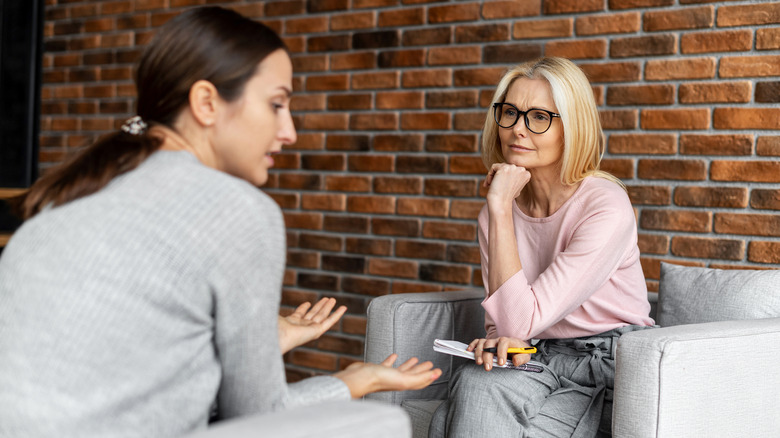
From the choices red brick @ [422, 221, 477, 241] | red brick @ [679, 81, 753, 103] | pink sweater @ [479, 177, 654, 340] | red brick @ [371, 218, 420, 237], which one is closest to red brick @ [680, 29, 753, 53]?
red brick @ [679, 81, 753, 103]

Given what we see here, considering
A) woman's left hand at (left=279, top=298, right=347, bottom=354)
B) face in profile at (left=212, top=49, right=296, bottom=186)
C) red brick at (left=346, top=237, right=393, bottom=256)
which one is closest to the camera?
face in profile at (left=212, top=49, right=296, bottom=186)

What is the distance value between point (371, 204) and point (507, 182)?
1.25 m

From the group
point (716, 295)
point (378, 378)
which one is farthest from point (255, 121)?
point (716, 295)

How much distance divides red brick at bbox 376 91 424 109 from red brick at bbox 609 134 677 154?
2.63ft

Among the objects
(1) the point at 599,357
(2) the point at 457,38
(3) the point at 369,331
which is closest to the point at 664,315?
(1) the point at 599,357

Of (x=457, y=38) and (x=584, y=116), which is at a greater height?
(x=457, y=38)

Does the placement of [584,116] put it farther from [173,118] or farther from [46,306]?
[46,306]

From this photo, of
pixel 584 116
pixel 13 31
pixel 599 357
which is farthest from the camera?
pixel 13 31

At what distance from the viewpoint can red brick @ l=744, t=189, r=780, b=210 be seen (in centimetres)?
235

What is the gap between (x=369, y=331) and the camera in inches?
83.7

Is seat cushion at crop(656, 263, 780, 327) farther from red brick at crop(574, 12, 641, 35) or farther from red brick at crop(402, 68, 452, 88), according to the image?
red brick at crop(402, 68, 452, 88)

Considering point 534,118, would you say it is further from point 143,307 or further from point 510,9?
point 143,307

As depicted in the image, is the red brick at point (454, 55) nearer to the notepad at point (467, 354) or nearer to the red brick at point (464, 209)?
the red brick at point (464, 209)

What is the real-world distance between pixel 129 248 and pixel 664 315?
5.26ft
